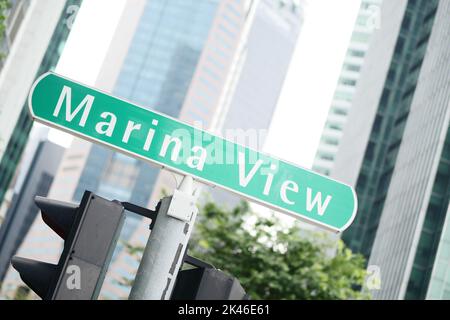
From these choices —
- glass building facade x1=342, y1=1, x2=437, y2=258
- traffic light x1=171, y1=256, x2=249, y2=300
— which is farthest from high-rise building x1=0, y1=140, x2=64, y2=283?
traffic light x1=171, y1=256, x2=249, y2=300

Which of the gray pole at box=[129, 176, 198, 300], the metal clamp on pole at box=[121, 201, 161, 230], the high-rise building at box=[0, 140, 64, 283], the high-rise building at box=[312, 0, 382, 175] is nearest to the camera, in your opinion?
the gray pole at box=[129, 176, 198, 300]

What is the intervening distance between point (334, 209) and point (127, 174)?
19402cm

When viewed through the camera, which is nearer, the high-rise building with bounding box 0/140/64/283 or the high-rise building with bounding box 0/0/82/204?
the high-rise building with bounding box 0/0/82/204

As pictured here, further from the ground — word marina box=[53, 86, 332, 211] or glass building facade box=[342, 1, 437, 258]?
glass building facade box=[342, 1, 437, 258]

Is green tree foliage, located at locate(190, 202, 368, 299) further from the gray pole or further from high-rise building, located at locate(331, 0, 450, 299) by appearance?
high-rise building, located at locate(331, 0, 450, 299)

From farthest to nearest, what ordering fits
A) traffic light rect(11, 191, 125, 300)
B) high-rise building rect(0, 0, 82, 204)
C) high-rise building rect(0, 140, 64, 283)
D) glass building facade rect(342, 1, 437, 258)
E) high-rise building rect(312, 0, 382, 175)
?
high-rise building rect(0, 140, 64, 283)
high-rise building rect(312, 0, 382, 175)
glass building facade rect(342, 1, 437, 258)
high-rise building rect(0, 0, 82, 204)
traffic light rect(11, 191, 125, 300)

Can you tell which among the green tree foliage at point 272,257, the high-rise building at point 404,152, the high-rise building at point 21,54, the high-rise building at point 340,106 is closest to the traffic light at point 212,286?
the green tree foliage at point 272,257

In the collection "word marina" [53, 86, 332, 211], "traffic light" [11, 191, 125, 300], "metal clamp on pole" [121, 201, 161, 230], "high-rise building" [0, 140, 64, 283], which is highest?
"word marina" [53, 86, 332, 211]

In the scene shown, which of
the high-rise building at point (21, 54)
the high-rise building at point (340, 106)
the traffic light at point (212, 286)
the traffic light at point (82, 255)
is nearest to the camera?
the traffic light at point (82, 255)

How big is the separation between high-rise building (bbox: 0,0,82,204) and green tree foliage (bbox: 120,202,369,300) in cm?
3316

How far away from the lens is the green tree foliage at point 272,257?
23.2 meters

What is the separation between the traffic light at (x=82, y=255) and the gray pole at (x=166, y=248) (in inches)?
16.0

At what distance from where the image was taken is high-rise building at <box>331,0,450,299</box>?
5409 cm

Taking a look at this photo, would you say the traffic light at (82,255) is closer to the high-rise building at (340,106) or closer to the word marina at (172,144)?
the word marina at (172,144)
